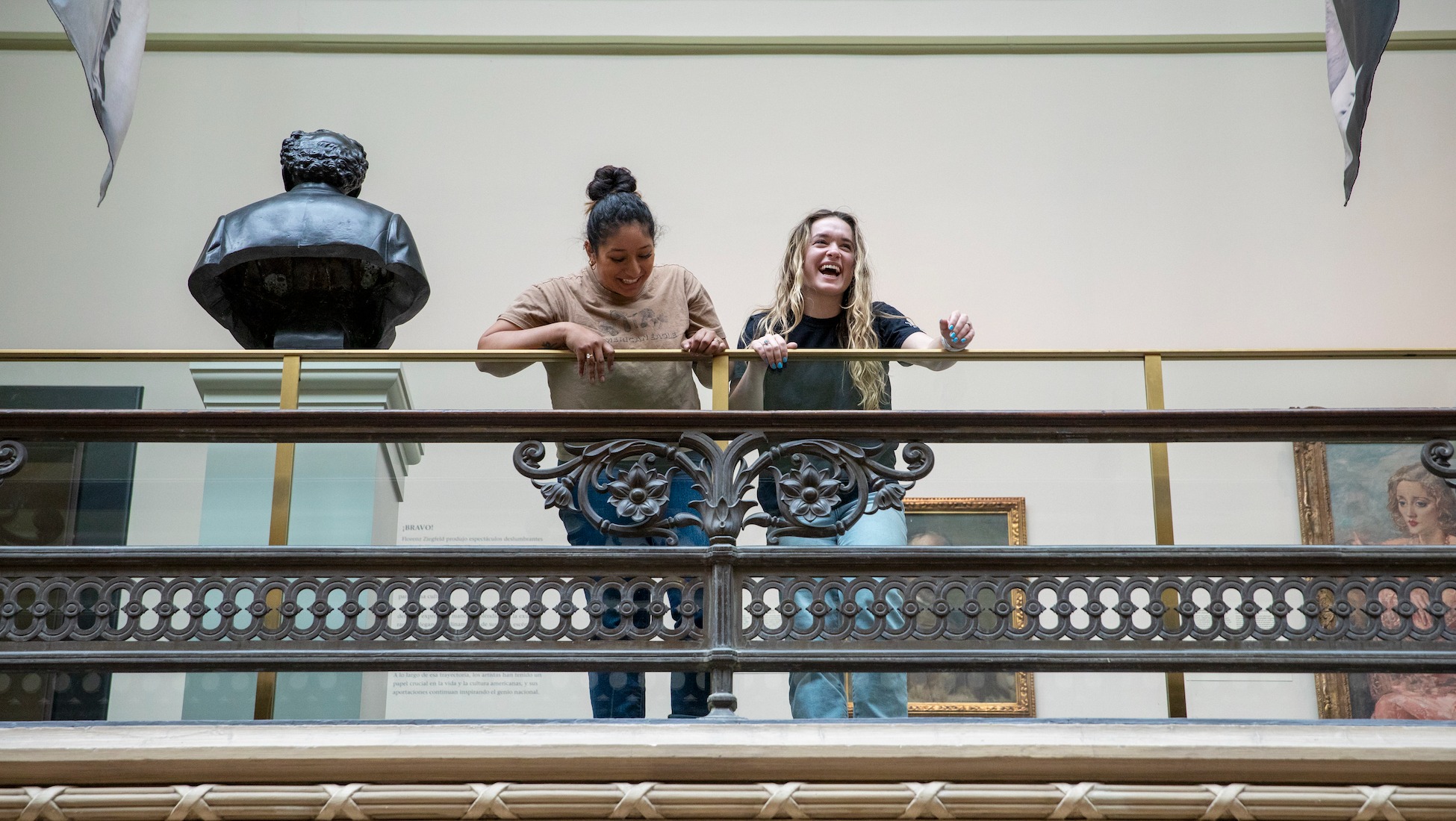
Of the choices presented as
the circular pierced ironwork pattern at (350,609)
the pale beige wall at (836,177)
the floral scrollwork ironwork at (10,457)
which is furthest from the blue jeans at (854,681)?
the pale beige wall at (836,177)

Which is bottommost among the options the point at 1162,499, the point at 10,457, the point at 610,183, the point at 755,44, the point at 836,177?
the point at 1162,499

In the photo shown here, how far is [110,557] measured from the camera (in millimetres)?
3971

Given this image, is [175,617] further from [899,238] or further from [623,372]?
[899,238]

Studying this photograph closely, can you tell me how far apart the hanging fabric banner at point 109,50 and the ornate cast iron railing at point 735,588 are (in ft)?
2.97

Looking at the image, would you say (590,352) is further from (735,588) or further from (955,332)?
(955,332)

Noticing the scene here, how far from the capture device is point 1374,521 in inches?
161

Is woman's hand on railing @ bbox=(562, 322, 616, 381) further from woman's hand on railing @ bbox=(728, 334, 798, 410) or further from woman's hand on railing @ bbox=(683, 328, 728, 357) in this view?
woman's hand on railing @ bbox=(728, 334, 798, 410)

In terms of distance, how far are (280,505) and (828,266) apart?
5.14ft

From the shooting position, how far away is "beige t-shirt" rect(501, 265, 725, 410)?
4.27 metres

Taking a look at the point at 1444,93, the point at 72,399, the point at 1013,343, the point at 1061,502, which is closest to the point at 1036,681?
the point at 1061,502

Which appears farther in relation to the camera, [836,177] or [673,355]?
[836,177]

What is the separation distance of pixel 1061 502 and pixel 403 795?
1723mm

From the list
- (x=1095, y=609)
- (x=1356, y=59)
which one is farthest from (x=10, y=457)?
(x=1356, y=59)

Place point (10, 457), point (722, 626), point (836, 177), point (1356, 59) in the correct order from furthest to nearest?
point (836, 177)
point (1356, 59)
point (10, 457)
point (722, 626)
